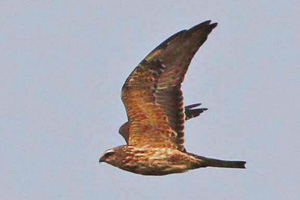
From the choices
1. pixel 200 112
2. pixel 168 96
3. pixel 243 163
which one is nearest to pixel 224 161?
pixel 243 163

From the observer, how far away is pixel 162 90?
18.9 meters

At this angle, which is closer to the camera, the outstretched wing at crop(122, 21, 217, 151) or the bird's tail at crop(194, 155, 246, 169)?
the outstretched wing at crop(122, 21, 217, 151)

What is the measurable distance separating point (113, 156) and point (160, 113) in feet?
3.91

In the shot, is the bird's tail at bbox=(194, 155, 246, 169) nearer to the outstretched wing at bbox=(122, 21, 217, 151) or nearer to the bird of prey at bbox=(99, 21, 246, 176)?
the bird of prey at bbox=(99, 21, 246, 176)

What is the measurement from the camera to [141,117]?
62.8 ft

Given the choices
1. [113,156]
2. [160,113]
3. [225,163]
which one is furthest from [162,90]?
[225,163]

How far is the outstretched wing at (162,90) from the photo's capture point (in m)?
18.7

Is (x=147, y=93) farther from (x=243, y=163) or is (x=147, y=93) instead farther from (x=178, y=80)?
(x=243, y=163)

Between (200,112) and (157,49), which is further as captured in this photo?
(200,112)

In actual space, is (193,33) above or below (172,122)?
above

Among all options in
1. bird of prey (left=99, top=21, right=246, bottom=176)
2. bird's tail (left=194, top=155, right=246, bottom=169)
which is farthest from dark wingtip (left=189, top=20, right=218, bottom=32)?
bird's tail (left=194, top=155, right=246, bottom=169)

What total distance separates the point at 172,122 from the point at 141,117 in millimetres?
556

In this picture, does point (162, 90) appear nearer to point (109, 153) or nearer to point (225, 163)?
point (109, 153)

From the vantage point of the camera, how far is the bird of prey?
1877cm
